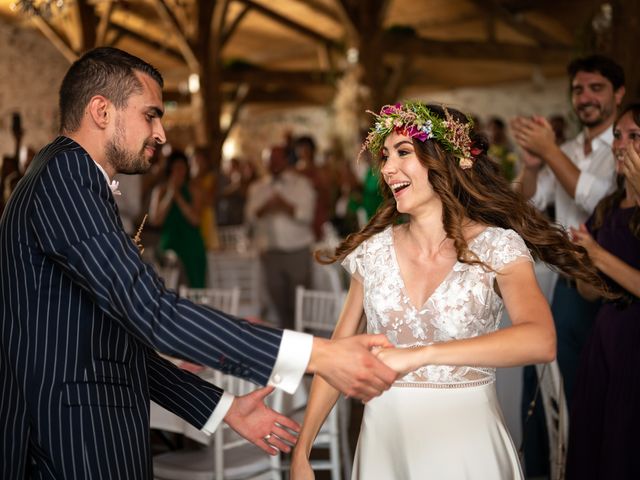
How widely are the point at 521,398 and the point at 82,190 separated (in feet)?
9.62

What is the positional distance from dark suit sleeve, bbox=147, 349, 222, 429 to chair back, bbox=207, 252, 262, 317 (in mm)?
4330

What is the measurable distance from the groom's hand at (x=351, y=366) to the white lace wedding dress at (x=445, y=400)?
41 centimetres

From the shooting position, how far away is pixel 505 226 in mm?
2275

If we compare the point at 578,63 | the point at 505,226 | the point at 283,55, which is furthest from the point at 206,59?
the point at 505,226

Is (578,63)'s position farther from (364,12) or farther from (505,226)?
(364,12)

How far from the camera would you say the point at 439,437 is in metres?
2.07

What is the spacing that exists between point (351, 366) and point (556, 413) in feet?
4.35

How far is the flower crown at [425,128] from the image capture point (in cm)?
223

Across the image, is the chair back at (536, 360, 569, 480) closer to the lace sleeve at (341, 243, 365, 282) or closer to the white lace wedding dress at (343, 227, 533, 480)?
the white lace wedding dress at (343, 227, 533, 480)

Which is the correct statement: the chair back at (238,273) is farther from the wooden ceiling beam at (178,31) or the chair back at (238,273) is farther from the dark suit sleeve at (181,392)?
the dark suit sleeve at (181,392)

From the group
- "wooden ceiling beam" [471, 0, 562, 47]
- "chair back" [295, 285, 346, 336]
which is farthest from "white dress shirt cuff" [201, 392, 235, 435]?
"wooden ceiling beam" [471, 0, 562, 47]

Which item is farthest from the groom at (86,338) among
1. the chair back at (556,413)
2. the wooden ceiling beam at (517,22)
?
the wooden ceiling beam at (517,22)

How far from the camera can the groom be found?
5.27ft

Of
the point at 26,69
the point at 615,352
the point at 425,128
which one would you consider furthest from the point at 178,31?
the point at 425,128
